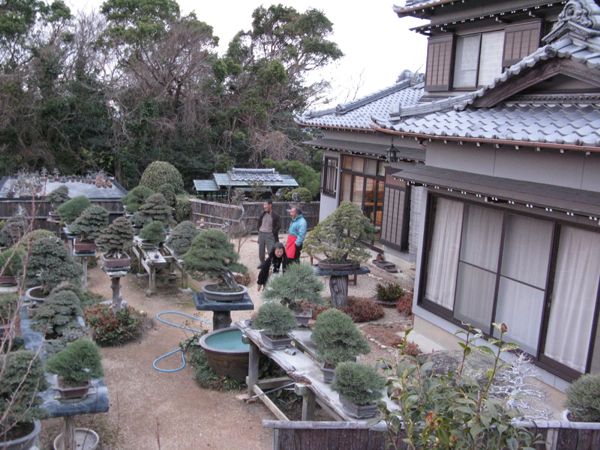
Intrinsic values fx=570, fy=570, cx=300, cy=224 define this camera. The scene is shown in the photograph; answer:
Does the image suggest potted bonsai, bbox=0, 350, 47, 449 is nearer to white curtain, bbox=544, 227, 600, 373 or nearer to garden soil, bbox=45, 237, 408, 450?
garden soil, bbox=45, 237, 408, 450

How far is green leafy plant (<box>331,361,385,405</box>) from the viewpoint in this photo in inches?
192

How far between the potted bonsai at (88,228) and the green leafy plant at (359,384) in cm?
722

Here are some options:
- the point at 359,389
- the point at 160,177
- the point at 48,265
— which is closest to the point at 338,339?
the point at 359,389

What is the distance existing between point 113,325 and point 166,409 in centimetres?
249

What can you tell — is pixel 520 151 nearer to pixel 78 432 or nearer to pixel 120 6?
pixel 78 432

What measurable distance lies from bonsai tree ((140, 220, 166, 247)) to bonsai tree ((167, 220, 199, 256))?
0.72 metres

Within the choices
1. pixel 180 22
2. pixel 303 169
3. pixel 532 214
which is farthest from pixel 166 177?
pixel 532 214

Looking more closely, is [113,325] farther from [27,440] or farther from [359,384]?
[359,384]

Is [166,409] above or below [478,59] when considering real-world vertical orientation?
below

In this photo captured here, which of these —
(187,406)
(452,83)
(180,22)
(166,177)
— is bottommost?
(187,406)

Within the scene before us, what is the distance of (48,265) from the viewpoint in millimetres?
7691

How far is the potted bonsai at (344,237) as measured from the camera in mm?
10453

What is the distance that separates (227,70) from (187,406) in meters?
18.7

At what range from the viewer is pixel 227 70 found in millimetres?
23406
